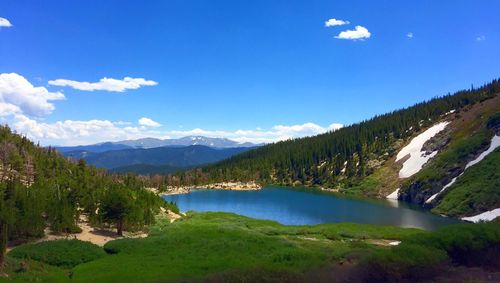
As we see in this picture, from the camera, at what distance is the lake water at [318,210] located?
8762cm

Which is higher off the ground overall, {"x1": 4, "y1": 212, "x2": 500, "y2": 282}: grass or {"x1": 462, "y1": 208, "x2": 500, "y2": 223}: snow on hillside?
{"x1": 4, "y1": 212, "x2": 500, "y2": 282}: grass

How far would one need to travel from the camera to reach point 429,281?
31.8 m

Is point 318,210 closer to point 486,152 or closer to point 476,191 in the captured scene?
point 476,191

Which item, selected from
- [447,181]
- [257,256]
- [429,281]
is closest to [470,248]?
[429,281]

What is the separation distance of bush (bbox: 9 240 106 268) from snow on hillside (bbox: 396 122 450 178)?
4802 inches

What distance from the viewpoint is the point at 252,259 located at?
39.2 m

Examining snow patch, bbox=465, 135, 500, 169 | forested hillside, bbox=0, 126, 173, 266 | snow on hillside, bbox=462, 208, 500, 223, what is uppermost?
snow patch, bbox=465, 135, 500, 169

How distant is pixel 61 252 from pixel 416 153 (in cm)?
13960

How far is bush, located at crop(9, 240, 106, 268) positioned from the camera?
131ft

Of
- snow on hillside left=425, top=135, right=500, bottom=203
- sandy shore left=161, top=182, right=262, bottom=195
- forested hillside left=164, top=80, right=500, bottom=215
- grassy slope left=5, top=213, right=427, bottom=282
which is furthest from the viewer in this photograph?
sandy shore left=161, top=182, right=262, bottom=195

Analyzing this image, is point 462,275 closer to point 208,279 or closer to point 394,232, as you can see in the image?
point 208,279

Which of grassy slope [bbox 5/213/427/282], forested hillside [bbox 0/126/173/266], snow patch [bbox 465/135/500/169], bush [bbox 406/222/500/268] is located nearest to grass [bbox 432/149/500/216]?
snow patch [bbox 465/135/500/169]

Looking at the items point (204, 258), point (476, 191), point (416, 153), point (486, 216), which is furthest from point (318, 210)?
point (416, 153)

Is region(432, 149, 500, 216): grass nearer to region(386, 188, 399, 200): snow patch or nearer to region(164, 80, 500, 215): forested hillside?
region(164, 80, 500, 215): forested hillside
